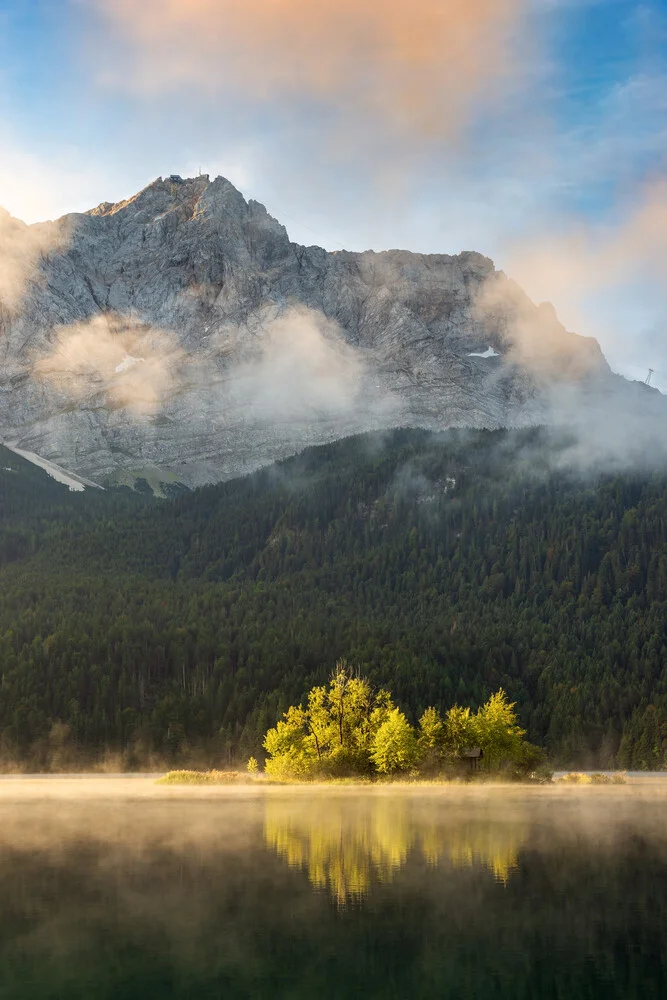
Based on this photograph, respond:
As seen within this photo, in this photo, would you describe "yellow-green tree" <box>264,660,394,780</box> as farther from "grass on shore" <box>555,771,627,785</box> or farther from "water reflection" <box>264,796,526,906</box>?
"grass on shore" <box>555,771,627,785</box>

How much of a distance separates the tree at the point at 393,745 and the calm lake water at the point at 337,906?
62.3ft

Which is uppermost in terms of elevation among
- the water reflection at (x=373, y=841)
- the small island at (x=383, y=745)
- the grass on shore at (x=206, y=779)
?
the small island at (x=383, y=745)

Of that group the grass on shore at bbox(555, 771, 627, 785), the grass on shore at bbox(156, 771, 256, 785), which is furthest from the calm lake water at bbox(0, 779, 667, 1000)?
the grass on shore at bbox(156, 771, 256, 785)

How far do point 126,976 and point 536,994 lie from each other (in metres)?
17.3

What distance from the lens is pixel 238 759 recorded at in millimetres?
197500

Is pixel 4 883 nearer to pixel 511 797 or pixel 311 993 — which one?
pixel 311 993

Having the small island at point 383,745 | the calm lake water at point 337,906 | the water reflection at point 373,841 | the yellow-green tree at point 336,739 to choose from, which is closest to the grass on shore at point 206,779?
the small island at point 383,745

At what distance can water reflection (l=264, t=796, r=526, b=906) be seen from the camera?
71.2 m

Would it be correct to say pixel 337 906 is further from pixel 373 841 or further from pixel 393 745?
pixel 393 745

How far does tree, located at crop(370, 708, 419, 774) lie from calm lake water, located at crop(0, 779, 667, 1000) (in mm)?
18991

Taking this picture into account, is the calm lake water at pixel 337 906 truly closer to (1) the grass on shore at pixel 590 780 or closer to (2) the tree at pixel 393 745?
(2) the tree at pixel 393 745

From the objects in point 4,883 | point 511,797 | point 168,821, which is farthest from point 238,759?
point 4,883

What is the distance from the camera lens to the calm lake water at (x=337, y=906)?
47969 mm

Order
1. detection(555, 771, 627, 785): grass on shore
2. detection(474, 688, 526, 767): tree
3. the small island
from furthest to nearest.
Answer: detection(555, 771, 627, 785): grass on shore < detection(474, 688, 526, 767): tree < the small island
